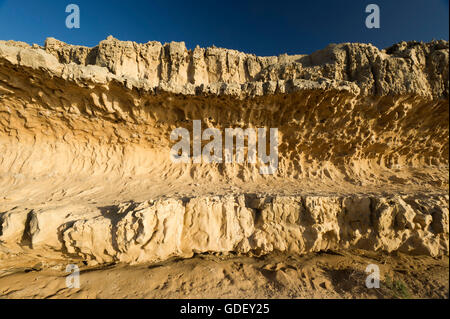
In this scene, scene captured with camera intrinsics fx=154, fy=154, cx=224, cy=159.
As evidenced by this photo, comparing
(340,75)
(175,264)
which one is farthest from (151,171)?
(340,75)

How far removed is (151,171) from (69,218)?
2.62 metres

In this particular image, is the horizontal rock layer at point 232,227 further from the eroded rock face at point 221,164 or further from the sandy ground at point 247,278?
the sandy ground at point 247,278

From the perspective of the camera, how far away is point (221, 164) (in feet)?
19.0

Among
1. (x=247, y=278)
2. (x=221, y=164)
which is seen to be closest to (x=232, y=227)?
(x=247, y=278)

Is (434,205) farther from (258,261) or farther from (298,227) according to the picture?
(258,261)

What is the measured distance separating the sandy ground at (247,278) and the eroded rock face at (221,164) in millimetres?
323

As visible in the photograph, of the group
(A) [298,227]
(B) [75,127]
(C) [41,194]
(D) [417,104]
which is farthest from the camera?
(B) [75,127]

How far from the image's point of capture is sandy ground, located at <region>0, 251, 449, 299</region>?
10.0ft

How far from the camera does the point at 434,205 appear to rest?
3355mm

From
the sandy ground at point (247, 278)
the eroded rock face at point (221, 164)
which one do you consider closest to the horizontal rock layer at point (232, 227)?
the eroded rock face at point (221, 164)

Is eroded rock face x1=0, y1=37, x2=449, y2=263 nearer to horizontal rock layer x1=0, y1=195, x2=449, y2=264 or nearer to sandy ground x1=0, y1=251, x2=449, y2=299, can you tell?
horizontal rock layer x1=0, y1=195, x2=449, y2=264

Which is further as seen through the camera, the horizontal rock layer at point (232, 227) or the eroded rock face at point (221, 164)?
the eroded rock face at point (221, 164)

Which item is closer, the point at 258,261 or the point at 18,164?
the point at 258,261

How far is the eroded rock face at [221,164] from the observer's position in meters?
3.40
